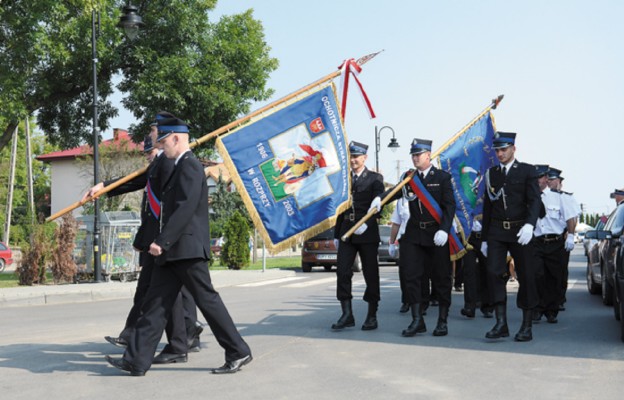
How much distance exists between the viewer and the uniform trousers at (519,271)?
7852mm

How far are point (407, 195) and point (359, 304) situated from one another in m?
4.04

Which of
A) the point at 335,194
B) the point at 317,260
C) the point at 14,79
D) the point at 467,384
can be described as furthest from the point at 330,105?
the point at 317,260

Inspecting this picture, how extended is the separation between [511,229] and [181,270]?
349cm

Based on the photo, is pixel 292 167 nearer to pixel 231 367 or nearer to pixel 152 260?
pixel 152 260

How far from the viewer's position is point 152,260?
22.3 ft

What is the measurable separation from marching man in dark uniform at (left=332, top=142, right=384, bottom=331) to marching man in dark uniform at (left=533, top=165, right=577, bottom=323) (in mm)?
2432

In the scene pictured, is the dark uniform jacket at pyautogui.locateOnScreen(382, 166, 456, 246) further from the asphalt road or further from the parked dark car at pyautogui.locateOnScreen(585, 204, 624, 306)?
the parked dark car at pyautogui.locateOnScreen(585, 204, 624, 306)

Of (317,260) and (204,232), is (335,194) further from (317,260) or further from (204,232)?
(317,260)

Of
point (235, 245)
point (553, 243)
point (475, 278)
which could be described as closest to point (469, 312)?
point (475, 278)

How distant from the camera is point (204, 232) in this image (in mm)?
6141

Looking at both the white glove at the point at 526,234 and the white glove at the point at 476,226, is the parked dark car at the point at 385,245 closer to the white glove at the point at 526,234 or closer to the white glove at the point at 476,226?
the white glove at the point at 476,226

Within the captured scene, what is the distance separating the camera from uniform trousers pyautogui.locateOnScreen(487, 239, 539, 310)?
7.85m

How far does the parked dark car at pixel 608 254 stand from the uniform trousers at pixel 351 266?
2.57 m

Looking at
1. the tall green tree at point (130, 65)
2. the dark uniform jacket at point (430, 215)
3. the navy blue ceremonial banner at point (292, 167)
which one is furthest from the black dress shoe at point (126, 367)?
the tall green tree at point (130, 65)
